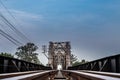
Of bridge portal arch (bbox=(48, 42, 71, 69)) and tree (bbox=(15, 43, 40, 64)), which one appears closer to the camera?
bridge portal arch (bbox=(48, 42, 71, 69))

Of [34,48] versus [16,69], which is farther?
[34,48]

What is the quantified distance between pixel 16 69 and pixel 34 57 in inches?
4255

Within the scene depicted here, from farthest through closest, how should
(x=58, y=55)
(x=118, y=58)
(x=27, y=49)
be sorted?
1. (x=27, y=49)
2. (x=58, y=55)
3. (x=118, y=58)

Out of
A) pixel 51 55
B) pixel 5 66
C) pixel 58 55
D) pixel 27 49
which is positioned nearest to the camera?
pixel 5 66

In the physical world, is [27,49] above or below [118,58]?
above

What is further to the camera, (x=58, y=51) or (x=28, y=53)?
(x=28, y=53)

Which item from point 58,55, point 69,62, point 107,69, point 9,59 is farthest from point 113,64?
point 58,55

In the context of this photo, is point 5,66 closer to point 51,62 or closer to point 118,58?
point 118,58

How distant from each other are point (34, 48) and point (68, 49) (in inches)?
1954

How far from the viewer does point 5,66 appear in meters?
8.68

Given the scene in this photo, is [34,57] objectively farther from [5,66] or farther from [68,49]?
[5,66]

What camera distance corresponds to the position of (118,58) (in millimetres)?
7891

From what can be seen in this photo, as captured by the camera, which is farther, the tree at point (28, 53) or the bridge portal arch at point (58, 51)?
the tree at point (28, 53)

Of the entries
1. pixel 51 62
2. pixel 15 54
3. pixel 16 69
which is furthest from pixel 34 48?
pixel 16 69
